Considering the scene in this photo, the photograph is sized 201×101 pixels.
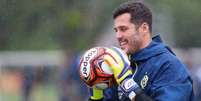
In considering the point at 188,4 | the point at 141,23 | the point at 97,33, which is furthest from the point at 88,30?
the point at 141,23

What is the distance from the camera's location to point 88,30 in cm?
2288

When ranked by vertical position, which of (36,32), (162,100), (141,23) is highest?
(36,32)

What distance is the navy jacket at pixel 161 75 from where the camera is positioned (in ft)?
18.8

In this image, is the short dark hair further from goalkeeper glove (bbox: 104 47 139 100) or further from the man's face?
goalkeeper glove (bbox: 104 47 139 100)

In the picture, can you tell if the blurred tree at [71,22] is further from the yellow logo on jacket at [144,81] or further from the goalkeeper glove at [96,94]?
the yellow logo on jacket at [144,81]

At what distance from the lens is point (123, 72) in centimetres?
570

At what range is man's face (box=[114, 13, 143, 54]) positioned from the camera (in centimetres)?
580

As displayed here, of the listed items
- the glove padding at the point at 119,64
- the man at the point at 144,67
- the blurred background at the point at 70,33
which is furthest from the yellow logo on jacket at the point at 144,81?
the blurred background at the point at 70,33

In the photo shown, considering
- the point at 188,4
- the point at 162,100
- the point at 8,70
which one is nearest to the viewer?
the point at 162,100

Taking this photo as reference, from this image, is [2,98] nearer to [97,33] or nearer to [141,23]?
[97,33]

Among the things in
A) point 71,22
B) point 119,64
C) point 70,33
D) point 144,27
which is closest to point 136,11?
point 144,27

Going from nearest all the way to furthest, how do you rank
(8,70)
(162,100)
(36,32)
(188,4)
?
(162,100) < (188,4) < (36,32) < (8,70)

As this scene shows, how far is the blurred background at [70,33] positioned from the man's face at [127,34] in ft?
37.2

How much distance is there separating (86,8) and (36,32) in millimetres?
1544
